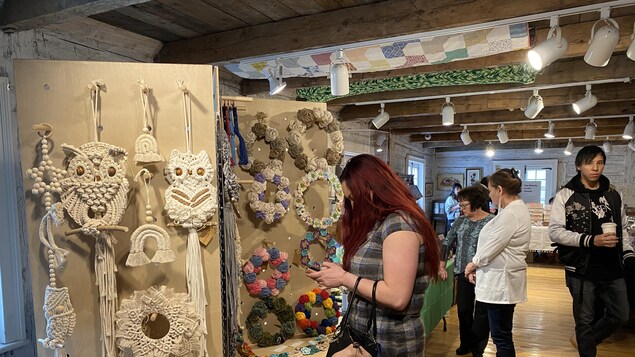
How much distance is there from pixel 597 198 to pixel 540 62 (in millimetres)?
882

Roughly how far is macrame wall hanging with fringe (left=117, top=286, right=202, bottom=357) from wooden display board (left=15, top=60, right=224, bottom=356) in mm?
75

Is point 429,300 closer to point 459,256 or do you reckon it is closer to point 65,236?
point 459,256

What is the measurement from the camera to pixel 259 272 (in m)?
2.24

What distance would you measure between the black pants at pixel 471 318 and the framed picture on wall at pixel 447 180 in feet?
21.9

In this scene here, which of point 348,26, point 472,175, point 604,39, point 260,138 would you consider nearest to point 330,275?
point 260,138

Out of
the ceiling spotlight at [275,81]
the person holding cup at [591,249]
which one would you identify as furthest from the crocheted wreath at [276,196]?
the person holding cup at [591,249]

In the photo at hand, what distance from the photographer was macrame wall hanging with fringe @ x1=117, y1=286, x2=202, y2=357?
1434 millimetres

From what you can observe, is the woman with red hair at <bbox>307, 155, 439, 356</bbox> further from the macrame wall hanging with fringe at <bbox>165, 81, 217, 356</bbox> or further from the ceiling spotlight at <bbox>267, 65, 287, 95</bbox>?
the ceiling spotlight at <bbox>267, 65, 287, 95</bbox>

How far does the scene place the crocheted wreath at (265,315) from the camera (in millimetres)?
2186

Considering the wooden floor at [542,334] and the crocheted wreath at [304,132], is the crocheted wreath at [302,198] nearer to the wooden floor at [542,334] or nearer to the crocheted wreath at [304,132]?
→ the crocheted wreath at [304,132]

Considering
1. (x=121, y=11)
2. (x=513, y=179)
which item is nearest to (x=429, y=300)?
(x=513, y=179)

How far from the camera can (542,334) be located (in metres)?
3.46

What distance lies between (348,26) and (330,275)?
1380 millimetres

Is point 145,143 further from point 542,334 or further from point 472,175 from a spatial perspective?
point 472,175
